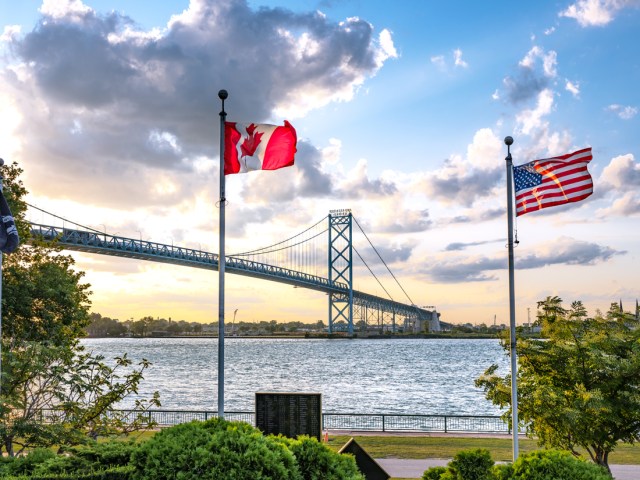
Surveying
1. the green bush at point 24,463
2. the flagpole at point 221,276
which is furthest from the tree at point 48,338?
the green bush at point 24,463

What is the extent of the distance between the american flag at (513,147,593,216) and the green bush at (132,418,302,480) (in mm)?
9127

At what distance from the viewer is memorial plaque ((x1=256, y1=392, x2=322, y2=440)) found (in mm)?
14883

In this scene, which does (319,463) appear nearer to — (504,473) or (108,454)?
(108,454)

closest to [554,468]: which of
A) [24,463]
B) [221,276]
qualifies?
[24,463]

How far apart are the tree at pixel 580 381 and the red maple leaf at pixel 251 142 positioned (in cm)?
789

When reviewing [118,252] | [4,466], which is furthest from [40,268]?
[118,252]

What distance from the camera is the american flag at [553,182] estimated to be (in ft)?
49.6

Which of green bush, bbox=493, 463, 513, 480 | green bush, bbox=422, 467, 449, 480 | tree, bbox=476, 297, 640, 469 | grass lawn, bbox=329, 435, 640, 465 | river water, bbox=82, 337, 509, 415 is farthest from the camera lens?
river water, bbox=82, 337, 509, 415

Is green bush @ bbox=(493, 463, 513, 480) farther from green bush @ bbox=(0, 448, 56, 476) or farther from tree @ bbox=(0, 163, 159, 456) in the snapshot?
tree @ bbox=(0, 163, 159, 456)

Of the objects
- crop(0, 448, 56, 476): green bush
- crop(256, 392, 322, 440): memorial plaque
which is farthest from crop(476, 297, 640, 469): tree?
crop(0, 448, 56, 476): green bush

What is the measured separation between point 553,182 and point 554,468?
286 inches

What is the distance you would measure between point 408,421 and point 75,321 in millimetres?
19593

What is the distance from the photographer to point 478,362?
353ft

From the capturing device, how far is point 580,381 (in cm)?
1544
